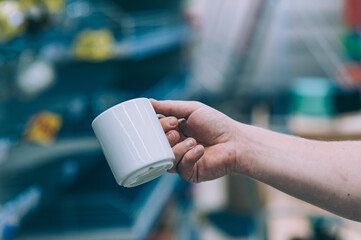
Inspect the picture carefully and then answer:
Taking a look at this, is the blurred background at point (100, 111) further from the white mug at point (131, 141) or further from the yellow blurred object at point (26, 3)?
the white mug at point (131, 141)

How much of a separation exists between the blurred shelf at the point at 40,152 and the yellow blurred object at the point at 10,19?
0.35 meters

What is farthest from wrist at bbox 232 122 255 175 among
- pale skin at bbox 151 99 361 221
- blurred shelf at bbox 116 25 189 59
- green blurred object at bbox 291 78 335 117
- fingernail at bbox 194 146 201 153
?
green blurred object at bbox 291 78 335 117

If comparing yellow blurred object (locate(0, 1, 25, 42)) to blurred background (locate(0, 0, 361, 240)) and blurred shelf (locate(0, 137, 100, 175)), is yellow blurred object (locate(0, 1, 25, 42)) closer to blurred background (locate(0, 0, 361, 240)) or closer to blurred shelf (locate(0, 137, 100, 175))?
blurred background (locate(0, 0, 361, 240))

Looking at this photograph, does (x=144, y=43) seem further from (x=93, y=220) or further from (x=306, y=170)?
(x=306, y=170)

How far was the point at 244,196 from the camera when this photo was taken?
3.21 m

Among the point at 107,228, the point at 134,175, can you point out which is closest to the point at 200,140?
the point at 134,175

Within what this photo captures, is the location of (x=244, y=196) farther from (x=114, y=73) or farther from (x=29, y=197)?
(x=29, y=197)

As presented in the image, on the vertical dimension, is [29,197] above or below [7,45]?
below

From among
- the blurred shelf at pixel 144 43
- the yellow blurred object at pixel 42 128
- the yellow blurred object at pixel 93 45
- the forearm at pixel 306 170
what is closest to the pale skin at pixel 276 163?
the forearm at pixel 306 170

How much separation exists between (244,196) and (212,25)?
3.03 meters

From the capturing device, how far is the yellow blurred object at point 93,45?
156 centimetres

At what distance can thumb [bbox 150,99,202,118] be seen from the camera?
2.66 feet

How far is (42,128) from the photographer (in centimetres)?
141

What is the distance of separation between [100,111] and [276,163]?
41.5 inches
